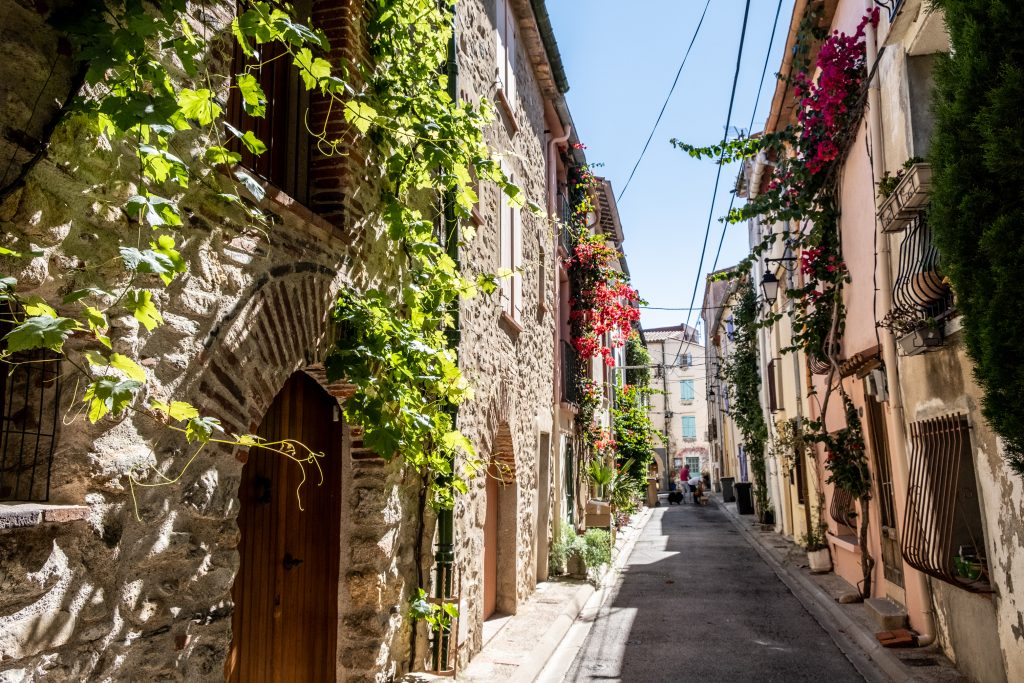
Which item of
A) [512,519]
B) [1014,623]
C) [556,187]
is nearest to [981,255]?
[1014,623]

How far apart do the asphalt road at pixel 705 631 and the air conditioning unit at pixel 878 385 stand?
239 cm

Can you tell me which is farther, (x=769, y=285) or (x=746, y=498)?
(x=746, y=498)

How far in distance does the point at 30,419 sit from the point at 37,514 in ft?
1.14

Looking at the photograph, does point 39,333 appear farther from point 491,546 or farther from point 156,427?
point 491,546

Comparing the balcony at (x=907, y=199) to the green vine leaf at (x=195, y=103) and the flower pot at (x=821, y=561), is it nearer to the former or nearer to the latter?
the green vine leaf at (x=195, y=103)

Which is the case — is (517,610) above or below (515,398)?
below

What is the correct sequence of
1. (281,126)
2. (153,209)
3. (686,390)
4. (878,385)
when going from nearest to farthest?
(153,209)
(281,126)
(878,385)
(686,390)

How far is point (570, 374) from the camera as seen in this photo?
41.1 ft

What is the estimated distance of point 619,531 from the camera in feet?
56.7

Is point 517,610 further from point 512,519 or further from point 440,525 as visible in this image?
point 440,525

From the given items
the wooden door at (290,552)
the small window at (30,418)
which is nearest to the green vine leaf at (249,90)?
the small window at (30,418)

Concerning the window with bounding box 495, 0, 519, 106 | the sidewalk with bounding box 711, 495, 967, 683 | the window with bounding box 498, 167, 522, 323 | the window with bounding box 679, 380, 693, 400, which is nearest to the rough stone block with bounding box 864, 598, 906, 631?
the sidewalk with bounding box 711, 495, 967, 683

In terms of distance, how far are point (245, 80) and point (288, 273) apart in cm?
104

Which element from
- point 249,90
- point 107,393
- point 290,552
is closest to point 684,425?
point 290,552
